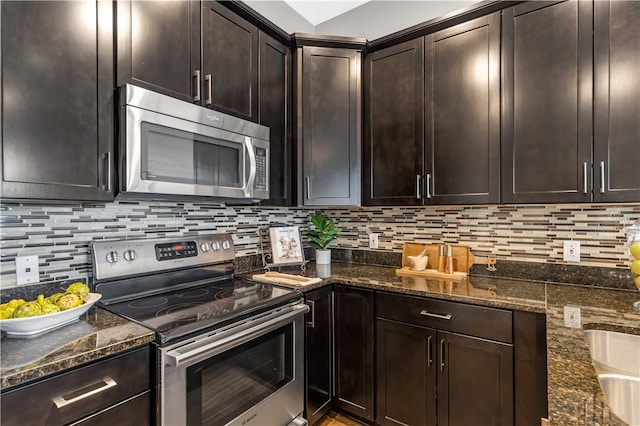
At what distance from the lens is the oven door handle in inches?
44.2

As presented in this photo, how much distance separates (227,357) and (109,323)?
0.47 m

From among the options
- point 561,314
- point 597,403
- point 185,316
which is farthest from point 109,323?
point 561,314

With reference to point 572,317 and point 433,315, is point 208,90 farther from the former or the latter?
point 572,317

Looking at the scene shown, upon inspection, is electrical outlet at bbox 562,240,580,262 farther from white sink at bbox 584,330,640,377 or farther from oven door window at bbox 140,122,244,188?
oven door window at bbox 140,122,244,188

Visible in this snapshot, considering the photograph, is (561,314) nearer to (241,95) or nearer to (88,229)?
(241,95)

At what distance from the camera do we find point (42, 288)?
53.7 inches

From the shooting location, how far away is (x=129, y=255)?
1.58m

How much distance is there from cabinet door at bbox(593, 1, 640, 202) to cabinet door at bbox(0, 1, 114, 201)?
2.17 metres

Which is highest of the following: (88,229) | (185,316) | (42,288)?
(88,229)

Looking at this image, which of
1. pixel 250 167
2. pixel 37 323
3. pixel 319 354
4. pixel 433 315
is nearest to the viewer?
pixel 37 323

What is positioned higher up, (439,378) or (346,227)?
(346,227)

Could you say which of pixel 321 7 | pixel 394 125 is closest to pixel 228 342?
pixel 394 125

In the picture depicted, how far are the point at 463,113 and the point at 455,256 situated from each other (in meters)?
0.90

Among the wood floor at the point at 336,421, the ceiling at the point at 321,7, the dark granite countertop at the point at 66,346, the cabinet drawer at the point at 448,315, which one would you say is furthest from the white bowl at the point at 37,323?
the ceiling at the point at 321,7
